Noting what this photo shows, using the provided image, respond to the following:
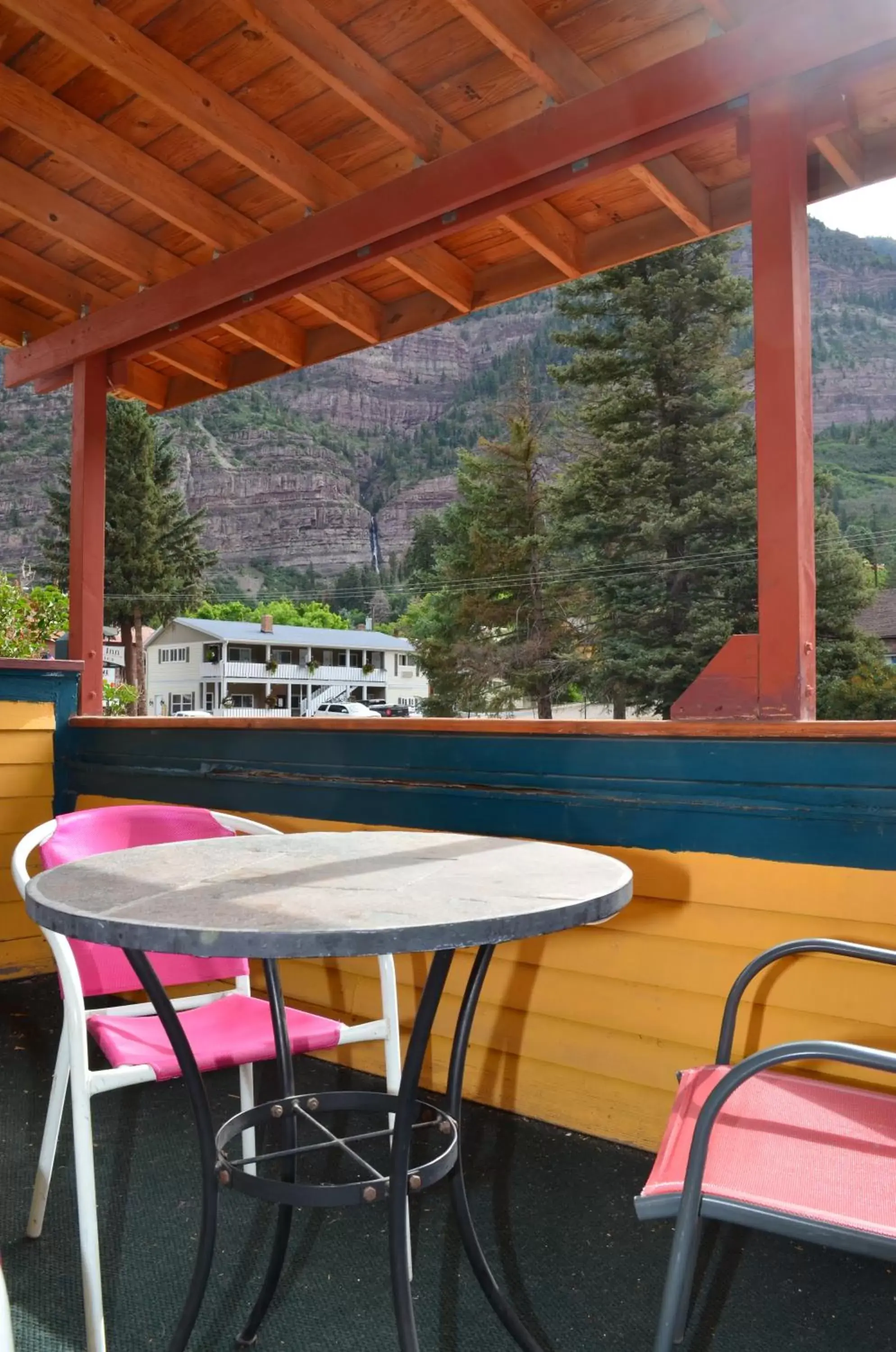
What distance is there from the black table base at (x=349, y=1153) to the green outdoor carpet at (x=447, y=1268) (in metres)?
0.07

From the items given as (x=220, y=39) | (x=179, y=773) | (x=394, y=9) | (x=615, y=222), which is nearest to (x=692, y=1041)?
(x=179, y=773)

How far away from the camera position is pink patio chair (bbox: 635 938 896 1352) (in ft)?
3.12

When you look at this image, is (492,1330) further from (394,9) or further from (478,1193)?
(394,9)

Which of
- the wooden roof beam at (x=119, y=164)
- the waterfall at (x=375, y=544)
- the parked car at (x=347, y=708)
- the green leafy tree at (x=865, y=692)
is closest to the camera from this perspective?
the wooden roof beam at (x=119, y=164)

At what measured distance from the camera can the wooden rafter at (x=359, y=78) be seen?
2.22 metres

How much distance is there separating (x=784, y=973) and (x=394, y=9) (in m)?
2.25

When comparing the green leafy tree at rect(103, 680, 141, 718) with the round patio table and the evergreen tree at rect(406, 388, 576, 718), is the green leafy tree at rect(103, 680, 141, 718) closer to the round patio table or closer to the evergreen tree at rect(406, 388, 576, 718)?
the evergreen tree at rect(406, 388, 576, 718)

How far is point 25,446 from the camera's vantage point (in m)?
45.8

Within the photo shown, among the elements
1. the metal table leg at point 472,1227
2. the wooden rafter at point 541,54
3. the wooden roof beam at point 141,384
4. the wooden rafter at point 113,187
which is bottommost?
the metal table leg at point 472,1227

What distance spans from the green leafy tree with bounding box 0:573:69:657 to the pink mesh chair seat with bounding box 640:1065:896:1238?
8956mm

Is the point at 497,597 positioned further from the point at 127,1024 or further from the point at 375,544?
the point at 127,1024

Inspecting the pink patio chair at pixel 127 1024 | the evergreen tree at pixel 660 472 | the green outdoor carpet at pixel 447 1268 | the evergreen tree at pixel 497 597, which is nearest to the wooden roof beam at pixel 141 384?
the pink patio chair at pixel 127 1024

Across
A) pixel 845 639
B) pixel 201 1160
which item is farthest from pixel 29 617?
pixel 845 639

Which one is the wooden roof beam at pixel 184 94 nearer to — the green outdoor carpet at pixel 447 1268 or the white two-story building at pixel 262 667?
the green outdoor carpet at pixel 447 1268
